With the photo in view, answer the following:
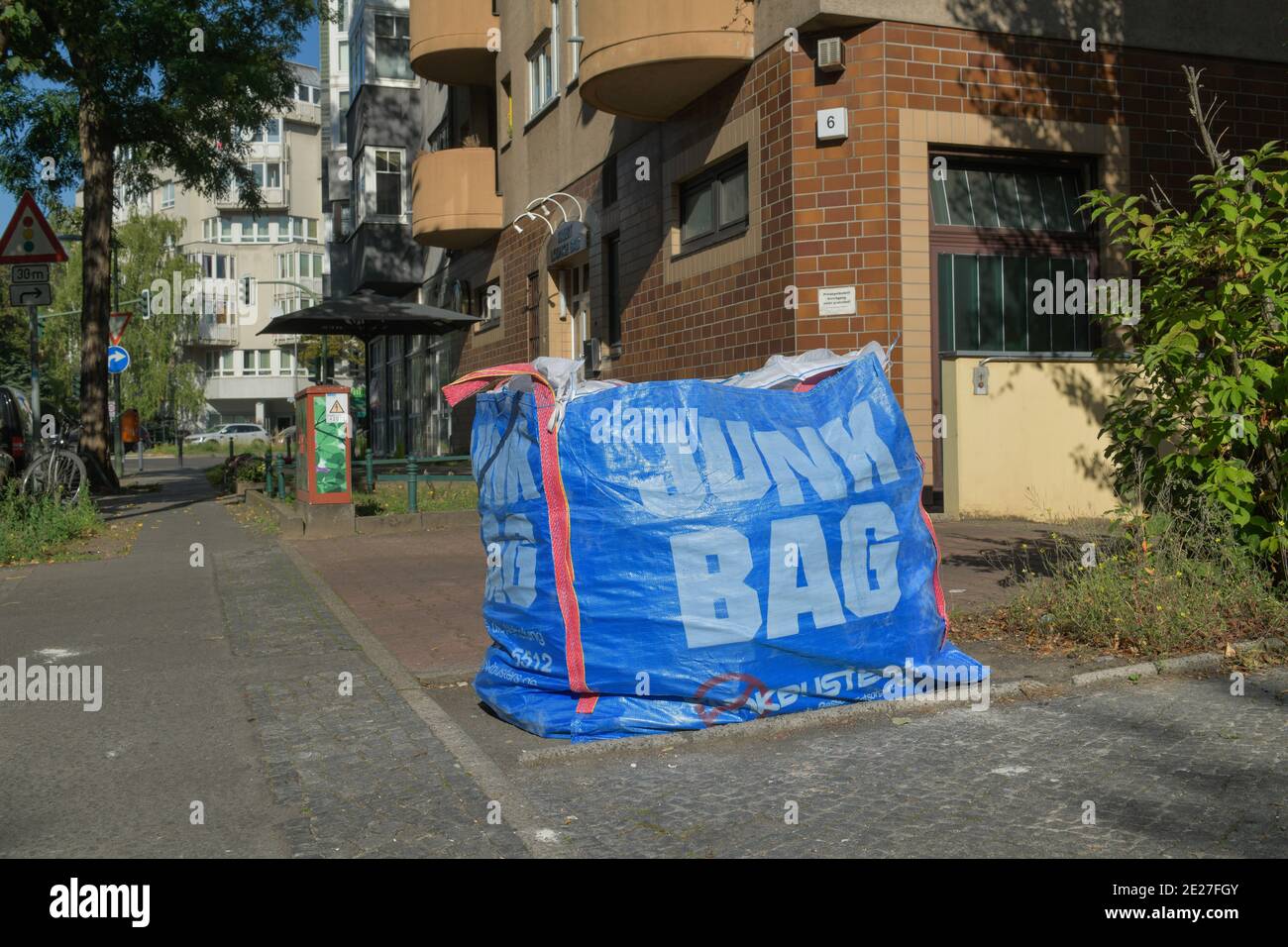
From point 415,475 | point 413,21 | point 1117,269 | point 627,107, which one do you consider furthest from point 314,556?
point 413,21

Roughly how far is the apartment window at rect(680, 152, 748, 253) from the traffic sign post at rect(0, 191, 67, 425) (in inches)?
279

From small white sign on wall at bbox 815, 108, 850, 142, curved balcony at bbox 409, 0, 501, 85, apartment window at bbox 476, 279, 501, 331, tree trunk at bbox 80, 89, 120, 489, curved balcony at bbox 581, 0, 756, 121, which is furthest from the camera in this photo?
apartment window at bbox 476, 279, 501, 331

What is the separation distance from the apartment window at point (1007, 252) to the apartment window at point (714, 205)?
2.29 metres

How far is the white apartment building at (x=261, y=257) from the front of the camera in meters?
79.7

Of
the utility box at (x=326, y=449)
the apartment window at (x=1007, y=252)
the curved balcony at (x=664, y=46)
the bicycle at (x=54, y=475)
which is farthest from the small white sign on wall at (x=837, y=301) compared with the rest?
the bicycle at (x=54, y=475)

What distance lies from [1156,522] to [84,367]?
64.0ft

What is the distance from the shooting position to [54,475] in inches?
572

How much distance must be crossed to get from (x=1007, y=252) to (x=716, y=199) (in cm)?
348

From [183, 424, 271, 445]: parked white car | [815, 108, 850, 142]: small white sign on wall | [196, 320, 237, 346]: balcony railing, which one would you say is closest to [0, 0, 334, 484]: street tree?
[815, 108, 850, 142]: small white sign on wall

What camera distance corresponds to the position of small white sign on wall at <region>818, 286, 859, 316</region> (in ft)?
40.2

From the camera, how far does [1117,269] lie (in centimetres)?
1299

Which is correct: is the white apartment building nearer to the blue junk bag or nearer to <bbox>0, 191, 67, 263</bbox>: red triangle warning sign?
<bbox>0, 191, 67, 263</bbox>: red triangle warning sign

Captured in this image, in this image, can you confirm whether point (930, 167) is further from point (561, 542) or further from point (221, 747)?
point (221, 747)

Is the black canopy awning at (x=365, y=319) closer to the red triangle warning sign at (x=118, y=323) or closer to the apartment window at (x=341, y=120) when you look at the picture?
the red triangle warning sign at (x=118, y=323)
